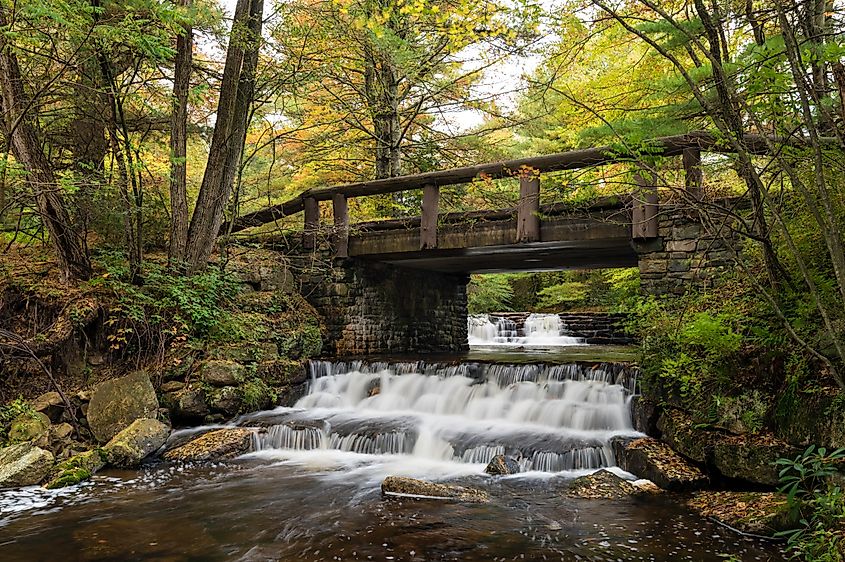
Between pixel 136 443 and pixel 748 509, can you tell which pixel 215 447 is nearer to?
pixel 136 443

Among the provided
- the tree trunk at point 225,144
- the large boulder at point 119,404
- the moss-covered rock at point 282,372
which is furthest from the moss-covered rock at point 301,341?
the large boulder at point 119,404

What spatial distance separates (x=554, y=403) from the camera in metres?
6.99

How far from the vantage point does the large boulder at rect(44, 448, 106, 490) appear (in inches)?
209

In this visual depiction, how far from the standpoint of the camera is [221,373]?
7.77 meters

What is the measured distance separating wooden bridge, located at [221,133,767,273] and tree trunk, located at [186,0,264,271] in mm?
1478

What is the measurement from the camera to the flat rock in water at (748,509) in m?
3.75

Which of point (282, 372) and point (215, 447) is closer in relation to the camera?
point (215, 447)

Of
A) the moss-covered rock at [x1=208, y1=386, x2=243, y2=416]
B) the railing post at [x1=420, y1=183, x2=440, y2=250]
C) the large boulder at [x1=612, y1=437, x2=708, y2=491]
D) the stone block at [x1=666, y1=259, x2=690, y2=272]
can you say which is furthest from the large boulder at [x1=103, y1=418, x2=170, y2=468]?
the stone block at [x1=666, y1=259, x2=690, y2=272]

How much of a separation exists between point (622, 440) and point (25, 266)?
8.13 metres

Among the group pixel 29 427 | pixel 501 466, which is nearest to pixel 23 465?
pixel 29 427

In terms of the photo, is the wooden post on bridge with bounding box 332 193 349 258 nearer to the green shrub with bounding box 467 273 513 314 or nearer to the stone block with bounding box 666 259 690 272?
the stone block with bounding box 666 259 690 272

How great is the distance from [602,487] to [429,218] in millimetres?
5573

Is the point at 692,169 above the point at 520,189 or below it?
below

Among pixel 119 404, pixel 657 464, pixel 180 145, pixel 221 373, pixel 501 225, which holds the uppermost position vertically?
pixel 180 145
